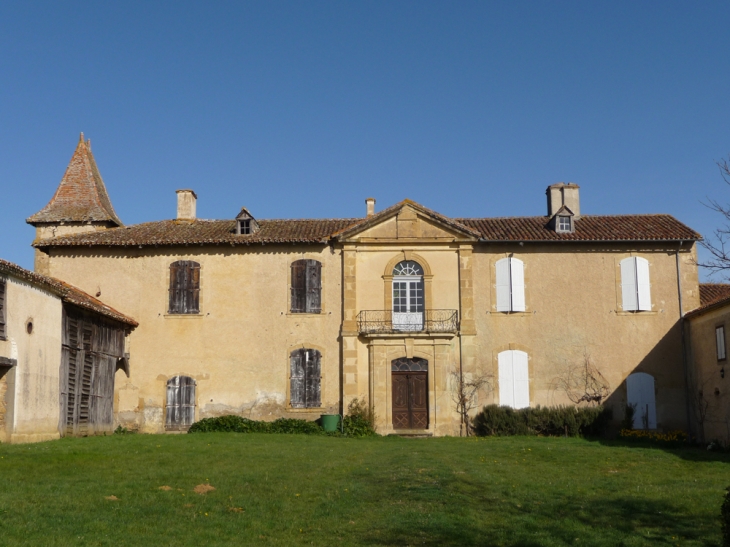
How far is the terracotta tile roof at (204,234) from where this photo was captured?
23484mm

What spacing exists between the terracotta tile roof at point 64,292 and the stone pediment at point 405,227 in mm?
6507

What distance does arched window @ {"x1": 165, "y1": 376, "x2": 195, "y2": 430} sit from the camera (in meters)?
23.0

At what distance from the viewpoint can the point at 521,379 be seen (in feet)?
74.8

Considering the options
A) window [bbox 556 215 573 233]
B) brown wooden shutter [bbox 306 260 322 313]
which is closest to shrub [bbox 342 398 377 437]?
brown wooden shutter [bbox 306 260 322 313]

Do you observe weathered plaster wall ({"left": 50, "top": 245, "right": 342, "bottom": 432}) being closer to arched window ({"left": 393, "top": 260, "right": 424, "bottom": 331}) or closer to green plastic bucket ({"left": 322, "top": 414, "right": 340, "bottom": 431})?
green plastic bucket ({"left": 322, "top": 414, "right": 340, "bottom": 431})

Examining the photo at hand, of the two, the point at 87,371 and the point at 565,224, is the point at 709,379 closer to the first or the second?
the point at 565,224

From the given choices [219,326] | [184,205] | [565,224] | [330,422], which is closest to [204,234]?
[184,205]

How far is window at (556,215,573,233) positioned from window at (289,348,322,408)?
7.95m

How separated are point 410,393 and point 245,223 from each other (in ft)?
22.9

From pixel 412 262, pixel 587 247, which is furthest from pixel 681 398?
pixel 412 262

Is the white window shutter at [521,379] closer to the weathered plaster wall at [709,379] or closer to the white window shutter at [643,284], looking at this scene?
the white window shutter at [643,284]

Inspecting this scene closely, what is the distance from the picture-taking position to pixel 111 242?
2356 cm

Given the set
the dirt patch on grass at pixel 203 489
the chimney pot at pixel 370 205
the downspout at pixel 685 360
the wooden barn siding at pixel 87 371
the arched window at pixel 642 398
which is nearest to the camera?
the dirt patch on grass at pixel 203 489

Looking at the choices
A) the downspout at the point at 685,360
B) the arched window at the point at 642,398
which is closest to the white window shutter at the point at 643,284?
the downspout at the point at 685,360
